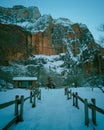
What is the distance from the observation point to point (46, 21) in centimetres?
13200

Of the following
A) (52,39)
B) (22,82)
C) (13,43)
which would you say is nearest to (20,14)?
(52,39)

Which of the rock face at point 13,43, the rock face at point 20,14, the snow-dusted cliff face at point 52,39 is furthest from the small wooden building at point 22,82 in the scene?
the rock face at point 20,14

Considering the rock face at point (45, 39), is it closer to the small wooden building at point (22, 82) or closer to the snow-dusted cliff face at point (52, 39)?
the snow-dusted cliff face at point (52, 39)

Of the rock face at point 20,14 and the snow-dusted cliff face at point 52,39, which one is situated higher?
the rock face at point 20,14

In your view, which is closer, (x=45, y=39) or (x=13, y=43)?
(x=13, y=43)

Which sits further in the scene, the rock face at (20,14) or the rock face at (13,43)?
the rock face at (20,14)

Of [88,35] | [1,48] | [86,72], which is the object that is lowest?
[86,72]

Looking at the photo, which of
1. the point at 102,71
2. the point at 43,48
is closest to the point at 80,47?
the point at 43,48

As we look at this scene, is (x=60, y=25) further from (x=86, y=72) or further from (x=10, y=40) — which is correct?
(x=86, y=72)

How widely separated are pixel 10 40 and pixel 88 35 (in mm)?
65092

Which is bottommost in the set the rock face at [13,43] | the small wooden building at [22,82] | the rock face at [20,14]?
the small wooden building at [22,82]

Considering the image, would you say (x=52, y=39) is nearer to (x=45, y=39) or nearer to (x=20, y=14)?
(x=45, y=39)

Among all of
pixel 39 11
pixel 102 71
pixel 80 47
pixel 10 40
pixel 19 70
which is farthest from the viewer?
pixel 39 11

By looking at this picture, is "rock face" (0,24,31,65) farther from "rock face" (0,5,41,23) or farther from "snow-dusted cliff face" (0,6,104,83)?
"rock face" (0,5,41,23)
